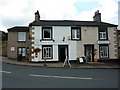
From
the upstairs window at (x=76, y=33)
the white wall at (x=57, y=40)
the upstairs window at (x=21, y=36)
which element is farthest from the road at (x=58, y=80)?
the upstairs window at (x=21, y=36)

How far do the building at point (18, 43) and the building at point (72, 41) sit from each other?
4263 mm

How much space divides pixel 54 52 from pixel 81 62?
13.4ft

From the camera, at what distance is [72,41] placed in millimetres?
21984

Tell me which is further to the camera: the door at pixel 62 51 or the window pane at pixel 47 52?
the door at pixel 62 51

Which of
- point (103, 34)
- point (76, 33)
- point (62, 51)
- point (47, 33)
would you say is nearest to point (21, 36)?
point (47, 33)

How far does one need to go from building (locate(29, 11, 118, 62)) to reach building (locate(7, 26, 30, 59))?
4.26 metres

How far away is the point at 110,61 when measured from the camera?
22.4 m

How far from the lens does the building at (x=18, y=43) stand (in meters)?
25.6

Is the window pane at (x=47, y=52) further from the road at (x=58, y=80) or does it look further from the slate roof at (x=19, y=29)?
the road at (x=58, y=80)

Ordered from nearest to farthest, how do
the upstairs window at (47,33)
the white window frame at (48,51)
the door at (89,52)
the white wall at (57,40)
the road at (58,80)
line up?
1. the road at (58,80)
2. the white wall at (57,40)
3. the white window frame at (48,51)
4. the upstairs window at (47,33)
5. the door at (89,52)

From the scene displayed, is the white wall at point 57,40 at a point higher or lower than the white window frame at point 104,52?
higher

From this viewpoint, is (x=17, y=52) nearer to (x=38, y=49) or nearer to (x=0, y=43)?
(x=0, y=43)

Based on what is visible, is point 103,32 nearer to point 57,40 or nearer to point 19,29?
point 57,40

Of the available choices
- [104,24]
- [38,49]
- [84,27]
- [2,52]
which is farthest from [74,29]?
[2,52]
